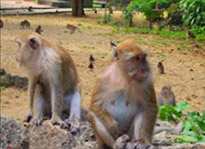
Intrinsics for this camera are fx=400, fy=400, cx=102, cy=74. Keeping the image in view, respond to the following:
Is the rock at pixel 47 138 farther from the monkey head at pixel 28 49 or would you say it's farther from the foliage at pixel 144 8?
the foliage at pixel 144 8

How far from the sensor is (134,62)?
376 cm

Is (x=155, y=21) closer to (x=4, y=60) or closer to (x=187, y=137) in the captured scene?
(x=4, y=60)

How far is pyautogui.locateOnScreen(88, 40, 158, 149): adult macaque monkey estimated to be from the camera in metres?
3.76

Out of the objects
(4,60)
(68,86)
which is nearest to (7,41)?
(4,60)

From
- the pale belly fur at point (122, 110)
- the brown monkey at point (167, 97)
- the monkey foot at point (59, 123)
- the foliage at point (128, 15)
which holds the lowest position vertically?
the brown monkey at point (167, 97)

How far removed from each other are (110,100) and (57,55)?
1.27 m

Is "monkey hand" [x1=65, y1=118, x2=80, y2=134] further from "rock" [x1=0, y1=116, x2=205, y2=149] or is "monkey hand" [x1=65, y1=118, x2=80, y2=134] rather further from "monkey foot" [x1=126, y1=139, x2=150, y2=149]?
Result: "monkey foot" [x1=126, y1=139, x2=150, y2=149]

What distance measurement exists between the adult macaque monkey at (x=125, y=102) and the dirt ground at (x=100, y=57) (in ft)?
5.60

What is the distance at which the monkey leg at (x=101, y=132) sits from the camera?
3.97 metres

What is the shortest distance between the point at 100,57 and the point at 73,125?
7.52 m

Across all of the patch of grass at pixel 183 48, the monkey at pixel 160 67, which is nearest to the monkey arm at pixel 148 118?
the monkey at pixel 160 67

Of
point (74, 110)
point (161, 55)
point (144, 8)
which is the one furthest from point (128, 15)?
point (74, 110)

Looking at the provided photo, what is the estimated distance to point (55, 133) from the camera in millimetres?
4473

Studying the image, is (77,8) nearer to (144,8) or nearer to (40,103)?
(144,8)
